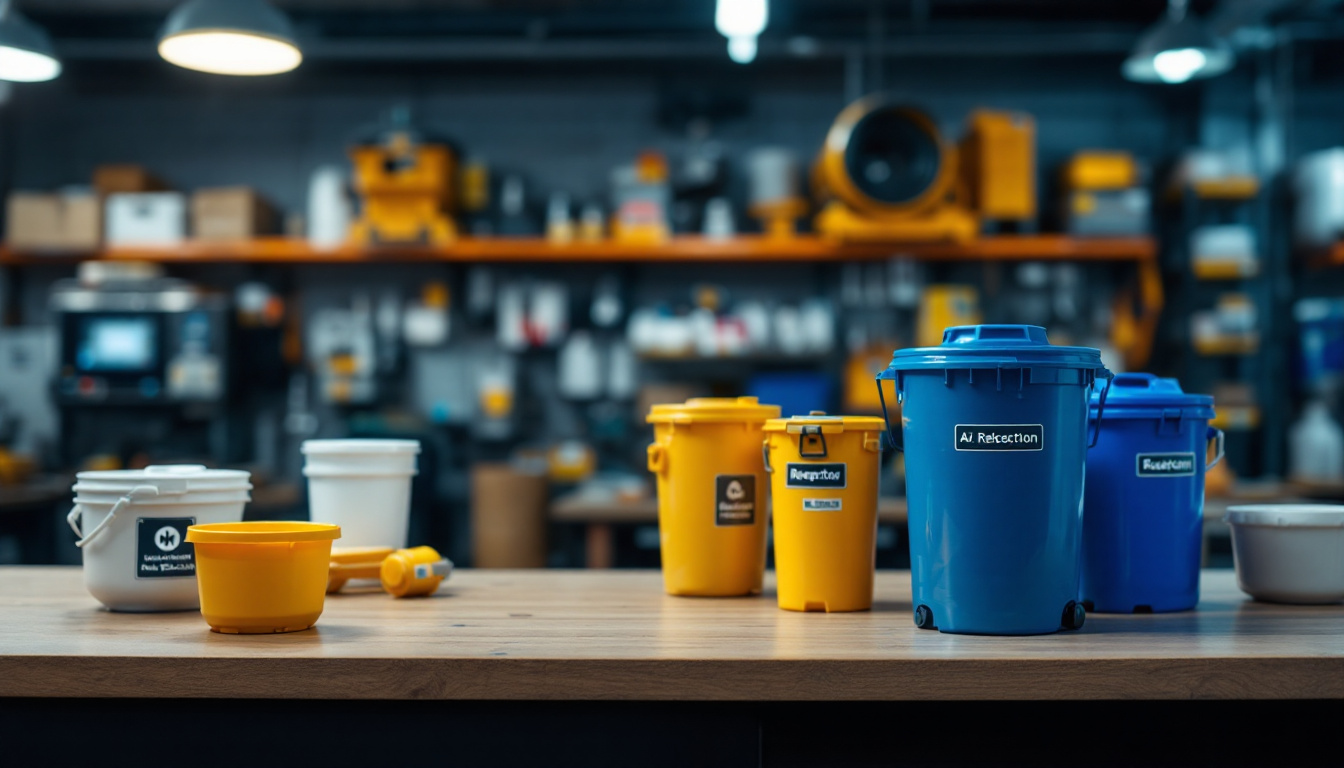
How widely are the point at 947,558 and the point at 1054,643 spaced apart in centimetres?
17

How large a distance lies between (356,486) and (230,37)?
1.75 meters

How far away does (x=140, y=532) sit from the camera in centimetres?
159

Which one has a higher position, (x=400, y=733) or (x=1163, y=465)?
(x=1163, y=465)

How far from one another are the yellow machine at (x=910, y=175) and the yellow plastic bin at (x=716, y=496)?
350cm

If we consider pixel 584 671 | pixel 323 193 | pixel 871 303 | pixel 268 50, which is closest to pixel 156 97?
pixel 323 193

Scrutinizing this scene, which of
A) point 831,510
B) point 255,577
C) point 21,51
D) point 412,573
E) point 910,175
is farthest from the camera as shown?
point 910,175

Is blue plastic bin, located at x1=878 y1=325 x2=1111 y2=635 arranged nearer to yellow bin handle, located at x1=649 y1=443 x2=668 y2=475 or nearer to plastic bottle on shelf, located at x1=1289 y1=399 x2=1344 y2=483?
yellow bin handle, located at x1=649 y1=443 x2=668 y2=475

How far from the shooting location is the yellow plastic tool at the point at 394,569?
1.77 meters

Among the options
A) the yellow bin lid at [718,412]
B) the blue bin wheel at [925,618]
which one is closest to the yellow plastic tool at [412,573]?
the yellow bin lid at [718,412]

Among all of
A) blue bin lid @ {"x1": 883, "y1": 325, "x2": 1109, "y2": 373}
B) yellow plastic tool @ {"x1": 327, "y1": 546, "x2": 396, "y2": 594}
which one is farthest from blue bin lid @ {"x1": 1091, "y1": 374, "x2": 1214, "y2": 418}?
yellow plastic tool @ {"x1": 327, "y1": 546, "x2": 396, "y2": 594}

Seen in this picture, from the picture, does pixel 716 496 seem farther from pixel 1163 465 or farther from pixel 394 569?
pixel 1163 465

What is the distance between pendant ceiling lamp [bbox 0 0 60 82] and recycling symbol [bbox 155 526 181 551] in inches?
106

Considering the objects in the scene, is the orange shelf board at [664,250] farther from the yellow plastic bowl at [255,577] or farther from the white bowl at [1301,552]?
the yellow plastic bowl at [255,577]

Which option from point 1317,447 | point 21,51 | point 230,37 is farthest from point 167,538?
point 1317,447
